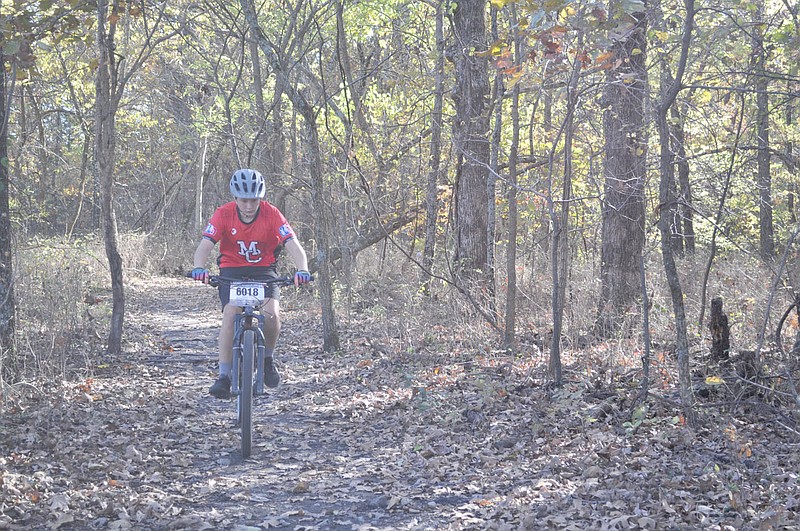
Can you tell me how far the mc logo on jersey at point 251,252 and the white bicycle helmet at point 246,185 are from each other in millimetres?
455

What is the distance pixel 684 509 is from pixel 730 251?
15.7m

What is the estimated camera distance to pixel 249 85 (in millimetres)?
27266

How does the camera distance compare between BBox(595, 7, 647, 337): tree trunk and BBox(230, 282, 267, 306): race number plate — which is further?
BBox(595, 7, 647, 337): tree trunk

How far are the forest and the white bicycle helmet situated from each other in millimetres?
2270

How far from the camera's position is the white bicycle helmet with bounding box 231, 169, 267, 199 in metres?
6.92

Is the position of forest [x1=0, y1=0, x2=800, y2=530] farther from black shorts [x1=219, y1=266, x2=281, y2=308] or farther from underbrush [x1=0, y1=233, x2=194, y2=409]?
black shorts [x1=219, y1=266, x2=281, y2=308]

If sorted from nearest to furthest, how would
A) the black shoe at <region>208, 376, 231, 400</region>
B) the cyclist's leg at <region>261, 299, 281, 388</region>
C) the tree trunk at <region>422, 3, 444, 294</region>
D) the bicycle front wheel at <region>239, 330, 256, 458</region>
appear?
1. the bicycle front wheel at <region>239, 330, 256, 458</region>
2. the black shoe at <region>208, 376, 231, 400</region>
3. the cyclist's leg at <region>261, 299, 281, 388</region>
4. the tree trunk at <region>422, 3, 444, 294</region>

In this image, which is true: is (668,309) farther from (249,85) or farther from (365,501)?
(249,85)

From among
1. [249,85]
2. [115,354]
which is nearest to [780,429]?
[115,354]

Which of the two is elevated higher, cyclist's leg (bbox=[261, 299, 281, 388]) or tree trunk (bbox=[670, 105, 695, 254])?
tree trunk (bbox=[670, 105, 695, 254])

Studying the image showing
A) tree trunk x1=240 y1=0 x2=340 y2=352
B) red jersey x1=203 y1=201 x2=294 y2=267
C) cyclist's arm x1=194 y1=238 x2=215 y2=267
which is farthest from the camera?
tree trunk x1=240 y1=0 x2=340 y2=352

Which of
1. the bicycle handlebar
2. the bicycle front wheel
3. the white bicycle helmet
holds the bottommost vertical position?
the bicycle front wheel

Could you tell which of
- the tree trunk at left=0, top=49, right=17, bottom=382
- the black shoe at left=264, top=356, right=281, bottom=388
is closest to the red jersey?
the black shoe at left=264, top=356, right=281, bottom=388

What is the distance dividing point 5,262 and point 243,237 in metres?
2.46
